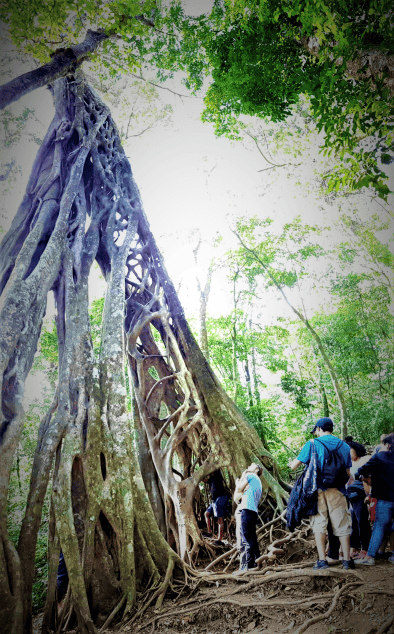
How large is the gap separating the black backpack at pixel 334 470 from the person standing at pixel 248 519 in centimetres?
81

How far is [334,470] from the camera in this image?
2.02m

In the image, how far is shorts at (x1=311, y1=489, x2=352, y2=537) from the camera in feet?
6.45

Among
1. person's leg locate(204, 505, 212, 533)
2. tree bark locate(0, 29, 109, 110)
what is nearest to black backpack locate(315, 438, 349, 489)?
person's leg locate(204, 505, 212, 533)

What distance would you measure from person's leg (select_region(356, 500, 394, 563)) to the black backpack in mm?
247

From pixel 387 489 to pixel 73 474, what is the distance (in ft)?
6.46

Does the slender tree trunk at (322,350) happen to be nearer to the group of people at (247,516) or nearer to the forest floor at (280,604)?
the group of people at (247,516)

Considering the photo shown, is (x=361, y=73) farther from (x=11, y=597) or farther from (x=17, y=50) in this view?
(x=11, y=597)

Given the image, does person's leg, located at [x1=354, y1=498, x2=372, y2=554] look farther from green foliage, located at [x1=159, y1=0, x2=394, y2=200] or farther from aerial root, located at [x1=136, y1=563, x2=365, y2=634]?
green foliage, located at [x1=159, y1=0, x2=394, y2=200]

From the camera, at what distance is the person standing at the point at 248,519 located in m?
2.53

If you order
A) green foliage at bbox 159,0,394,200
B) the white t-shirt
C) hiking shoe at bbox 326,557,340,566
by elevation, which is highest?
green foliage at bbox 159,0,394,200

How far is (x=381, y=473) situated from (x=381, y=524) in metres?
0.28

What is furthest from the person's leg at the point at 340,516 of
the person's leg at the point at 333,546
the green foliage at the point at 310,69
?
the green foliage at the point at 310,69

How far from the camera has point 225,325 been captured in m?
6.93

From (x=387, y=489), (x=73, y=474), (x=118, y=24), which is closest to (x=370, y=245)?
(x=387, y=489)
